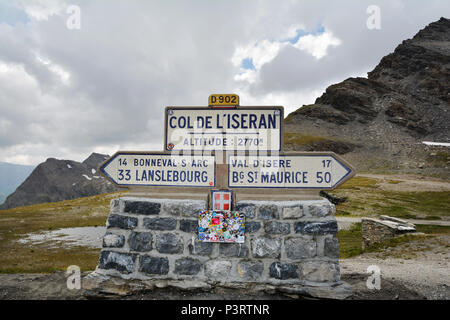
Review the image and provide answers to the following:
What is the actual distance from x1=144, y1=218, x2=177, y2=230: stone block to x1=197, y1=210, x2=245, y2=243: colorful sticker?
50cm

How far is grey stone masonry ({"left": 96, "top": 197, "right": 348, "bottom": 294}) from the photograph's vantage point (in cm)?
442

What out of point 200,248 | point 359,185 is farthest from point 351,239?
point 359,185

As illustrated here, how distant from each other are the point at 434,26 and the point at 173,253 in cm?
23443

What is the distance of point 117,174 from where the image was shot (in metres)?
5.12

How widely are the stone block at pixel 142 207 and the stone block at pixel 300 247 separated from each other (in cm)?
242

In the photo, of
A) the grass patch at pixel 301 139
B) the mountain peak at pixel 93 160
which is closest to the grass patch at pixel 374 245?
the grass patch at pixel 301 139

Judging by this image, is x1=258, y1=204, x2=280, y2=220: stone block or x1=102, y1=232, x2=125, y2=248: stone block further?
x1=102, y1=232, x2=125, y2=248: stone block

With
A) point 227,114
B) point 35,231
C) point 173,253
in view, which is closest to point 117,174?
point 173,253

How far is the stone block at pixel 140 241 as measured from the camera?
15.3ft

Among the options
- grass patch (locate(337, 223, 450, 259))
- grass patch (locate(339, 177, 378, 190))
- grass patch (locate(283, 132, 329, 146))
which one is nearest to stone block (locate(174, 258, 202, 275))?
grass patch (locate(337, 223, 450, 259))

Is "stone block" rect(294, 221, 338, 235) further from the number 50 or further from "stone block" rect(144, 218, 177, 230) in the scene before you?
"stone block" rect(144, 218, 177, 230)

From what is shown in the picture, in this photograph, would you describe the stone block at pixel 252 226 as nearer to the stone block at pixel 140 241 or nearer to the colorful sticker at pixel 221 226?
the colorful sticker at pixel 221 226

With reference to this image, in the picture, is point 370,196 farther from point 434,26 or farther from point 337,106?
point 434,26

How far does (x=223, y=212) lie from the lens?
15.4 feet
